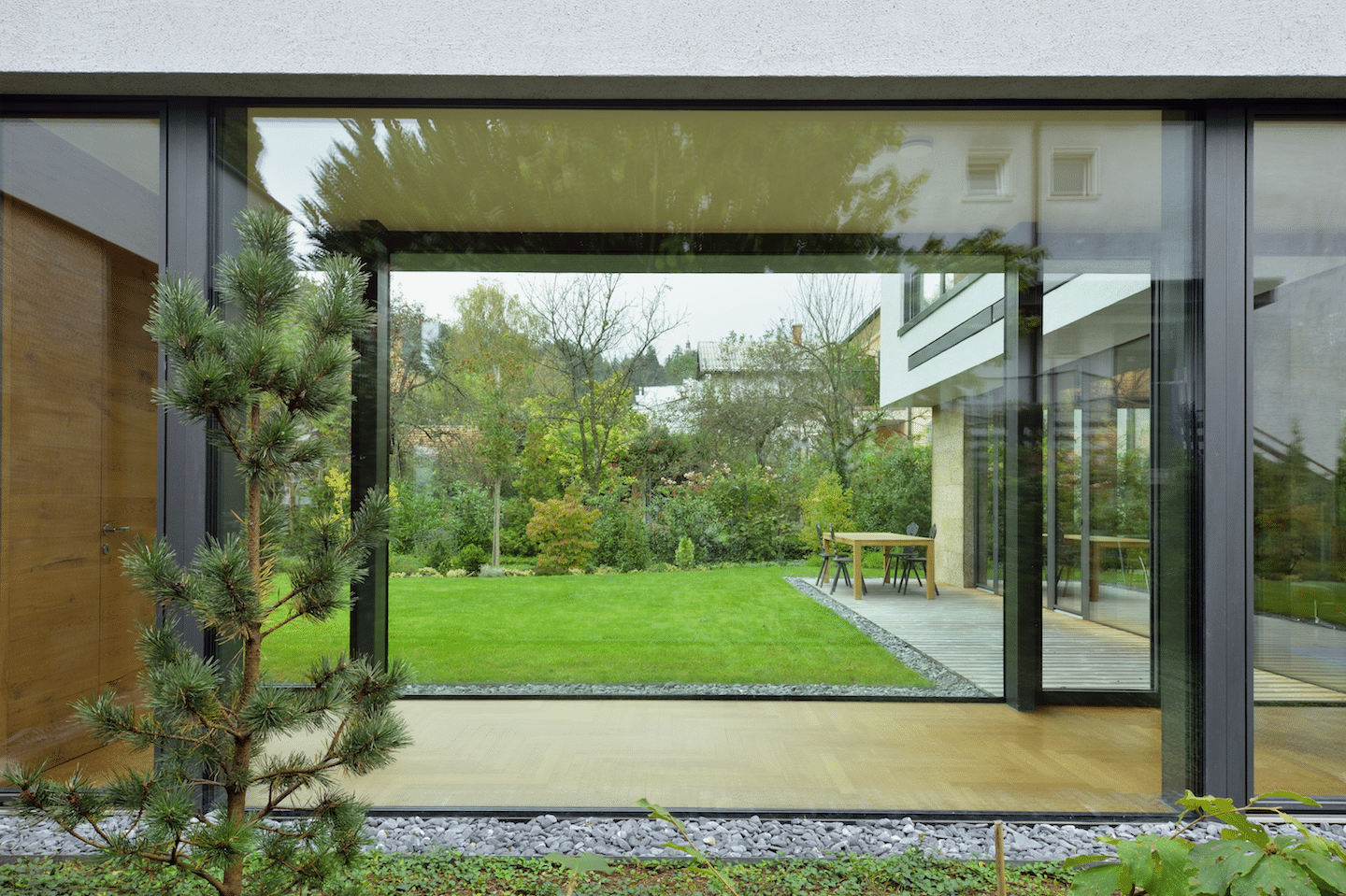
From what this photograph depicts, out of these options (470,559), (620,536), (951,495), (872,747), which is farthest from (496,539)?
(951,495)

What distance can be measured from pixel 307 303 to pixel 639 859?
2119 mm

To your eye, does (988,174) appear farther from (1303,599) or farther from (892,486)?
(1303,599)

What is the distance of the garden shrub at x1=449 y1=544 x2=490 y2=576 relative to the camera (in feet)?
11.4

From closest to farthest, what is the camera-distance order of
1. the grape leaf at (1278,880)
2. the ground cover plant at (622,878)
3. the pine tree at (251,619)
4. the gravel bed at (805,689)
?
the grape leaf at (1278,880) → the pine tree at (251,619) → the ground cover plant at (622,878) → the gravel bed at (805,689)

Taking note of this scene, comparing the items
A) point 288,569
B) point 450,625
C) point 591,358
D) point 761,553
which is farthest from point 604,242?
point 288,569

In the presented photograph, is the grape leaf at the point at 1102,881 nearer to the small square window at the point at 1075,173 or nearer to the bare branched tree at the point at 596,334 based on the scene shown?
the bare branched tree at the point at 596,334

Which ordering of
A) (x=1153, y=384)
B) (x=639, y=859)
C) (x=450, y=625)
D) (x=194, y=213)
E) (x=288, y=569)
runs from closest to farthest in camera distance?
1. (x=288, y=569)
2. (x=639, y=859)
3. (x=194, y=213)
4. (x=1153, y=384)
5. (x=450, y=625)

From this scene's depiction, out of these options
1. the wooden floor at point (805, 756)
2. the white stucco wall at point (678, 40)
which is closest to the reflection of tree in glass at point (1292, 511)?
the wooden floor at point (805, 756)

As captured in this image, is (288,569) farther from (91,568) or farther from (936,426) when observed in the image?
(936,426)

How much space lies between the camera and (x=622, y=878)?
2.51m

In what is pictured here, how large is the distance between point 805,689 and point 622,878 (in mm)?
1319

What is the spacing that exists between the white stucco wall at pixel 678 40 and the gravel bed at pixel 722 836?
9.33 ft

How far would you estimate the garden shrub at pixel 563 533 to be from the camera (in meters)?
3.51

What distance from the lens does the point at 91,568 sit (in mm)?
3182
